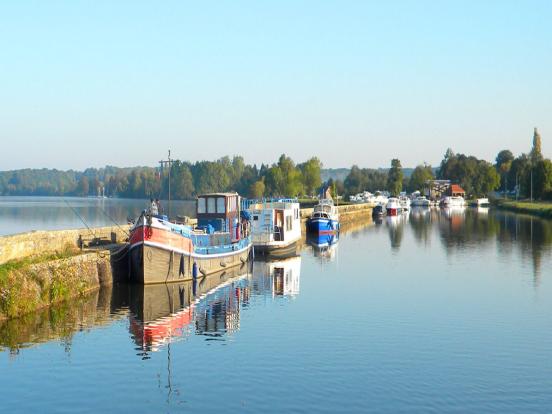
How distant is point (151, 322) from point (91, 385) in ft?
31.1

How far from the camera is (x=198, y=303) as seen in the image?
37938mm

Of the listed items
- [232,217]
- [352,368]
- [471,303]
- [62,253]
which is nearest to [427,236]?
[232,217]

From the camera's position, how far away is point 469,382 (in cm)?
2417

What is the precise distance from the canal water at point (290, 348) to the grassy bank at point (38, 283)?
685mm

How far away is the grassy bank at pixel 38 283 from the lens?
3053 cm

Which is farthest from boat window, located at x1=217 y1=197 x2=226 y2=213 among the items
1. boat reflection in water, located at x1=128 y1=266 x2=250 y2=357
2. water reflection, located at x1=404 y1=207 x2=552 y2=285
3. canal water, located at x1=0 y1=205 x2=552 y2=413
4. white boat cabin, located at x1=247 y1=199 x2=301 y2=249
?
water reflection, located at x1=404 y1=207 x2=552 y2=285

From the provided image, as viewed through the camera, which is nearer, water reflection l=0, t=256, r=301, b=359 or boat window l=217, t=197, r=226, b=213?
water reflection l=0, t=256, r=301, b=359

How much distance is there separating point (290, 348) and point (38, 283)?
12301 millimetres

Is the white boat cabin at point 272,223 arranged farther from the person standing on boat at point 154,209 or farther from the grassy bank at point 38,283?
the grassy bank at point 38,283

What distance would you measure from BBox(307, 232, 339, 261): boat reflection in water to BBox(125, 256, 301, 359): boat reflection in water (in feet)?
45.1

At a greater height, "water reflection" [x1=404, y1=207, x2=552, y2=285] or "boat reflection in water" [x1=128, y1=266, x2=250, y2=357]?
"water reflection" [x1=404, y1=207, x2=552, y2=285]

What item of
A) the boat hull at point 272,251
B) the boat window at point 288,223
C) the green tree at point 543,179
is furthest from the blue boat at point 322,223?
the green tree at point 543,179

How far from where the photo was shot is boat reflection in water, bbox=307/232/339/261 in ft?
Result: 218

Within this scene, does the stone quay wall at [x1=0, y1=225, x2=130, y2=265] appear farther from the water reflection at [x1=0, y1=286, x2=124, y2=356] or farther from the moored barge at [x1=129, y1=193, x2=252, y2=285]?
the moored barge at [x1=129, y1=193, x2=252, y2=285]
